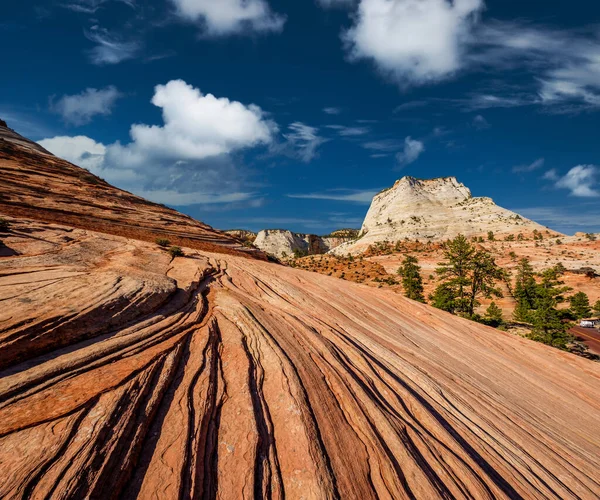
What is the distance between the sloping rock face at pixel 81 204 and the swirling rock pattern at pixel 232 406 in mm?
9949

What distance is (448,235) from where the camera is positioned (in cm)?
11112

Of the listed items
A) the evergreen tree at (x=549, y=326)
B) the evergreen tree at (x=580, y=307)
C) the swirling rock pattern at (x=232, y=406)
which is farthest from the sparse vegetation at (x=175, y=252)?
the evergreen tree at (x=580, y=307)

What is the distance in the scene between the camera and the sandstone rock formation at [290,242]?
13112 centimetres

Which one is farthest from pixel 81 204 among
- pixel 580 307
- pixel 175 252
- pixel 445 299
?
pixel 580 307

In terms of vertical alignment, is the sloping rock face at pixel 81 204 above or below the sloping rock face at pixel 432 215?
below

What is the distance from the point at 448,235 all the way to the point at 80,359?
396 ft

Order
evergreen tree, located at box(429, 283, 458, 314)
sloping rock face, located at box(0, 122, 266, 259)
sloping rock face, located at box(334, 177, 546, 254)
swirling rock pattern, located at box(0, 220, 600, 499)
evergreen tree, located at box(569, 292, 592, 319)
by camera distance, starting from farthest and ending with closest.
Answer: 1. sloping rock face, located at box(334, 177, 546, 254)
2. evergreen tree, located at box(569, 292, 592, 319)
3. evergreen tree, located at box(429, 283, 458, 314)
4. sloping rock face, located at box(0, 122, 266, 259)
5. swirling rock pattern, located at box(0, 220, 600, 499)

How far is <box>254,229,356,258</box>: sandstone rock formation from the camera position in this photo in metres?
131

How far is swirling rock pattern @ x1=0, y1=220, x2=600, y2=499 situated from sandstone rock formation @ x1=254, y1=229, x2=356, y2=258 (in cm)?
10334

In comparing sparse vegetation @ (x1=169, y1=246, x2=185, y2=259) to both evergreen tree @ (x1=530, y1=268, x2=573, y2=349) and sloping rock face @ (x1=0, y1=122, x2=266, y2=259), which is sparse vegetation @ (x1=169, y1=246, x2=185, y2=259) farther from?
evergreen tree @ (x1=530, y1=268, x2=573, y2=349)

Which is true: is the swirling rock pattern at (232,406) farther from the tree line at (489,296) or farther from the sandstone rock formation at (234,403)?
the tree line at (489,296)

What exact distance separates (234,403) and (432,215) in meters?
131

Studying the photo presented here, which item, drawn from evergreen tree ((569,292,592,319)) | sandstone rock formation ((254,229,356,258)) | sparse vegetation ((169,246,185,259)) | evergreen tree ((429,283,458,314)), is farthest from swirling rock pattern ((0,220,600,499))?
sandstone rock formation ((254,229,356,258))

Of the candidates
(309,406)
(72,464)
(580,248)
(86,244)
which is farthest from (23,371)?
(580,248)
